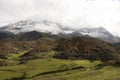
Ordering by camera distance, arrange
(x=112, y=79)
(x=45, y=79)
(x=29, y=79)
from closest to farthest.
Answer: (x=112, y=79) < (x=45, y=79) < (x=29, y=79)

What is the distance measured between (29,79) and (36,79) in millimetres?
9964

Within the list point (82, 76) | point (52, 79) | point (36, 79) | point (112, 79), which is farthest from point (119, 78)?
point (36, 79)

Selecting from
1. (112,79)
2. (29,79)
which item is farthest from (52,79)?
(112,79)

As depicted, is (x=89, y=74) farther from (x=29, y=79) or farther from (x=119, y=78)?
(x=29, y=79)

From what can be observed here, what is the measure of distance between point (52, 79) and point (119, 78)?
144 ft

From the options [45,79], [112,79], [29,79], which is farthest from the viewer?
[29,79]

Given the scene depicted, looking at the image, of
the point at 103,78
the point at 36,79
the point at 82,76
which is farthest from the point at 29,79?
the point at 103,78

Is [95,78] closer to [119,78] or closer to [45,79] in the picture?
[119,78]

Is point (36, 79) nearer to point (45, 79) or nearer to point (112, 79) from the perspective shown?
point (45, 79)

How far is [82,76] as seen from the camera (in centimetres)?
19438

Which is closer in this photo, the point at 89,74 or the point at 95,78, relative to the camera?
the point at 95,78

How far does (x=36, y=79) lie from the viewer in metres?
189

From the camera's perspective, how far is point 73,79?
7269 inches

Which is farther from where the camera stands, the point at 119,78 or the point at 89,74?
the point at 89,74
